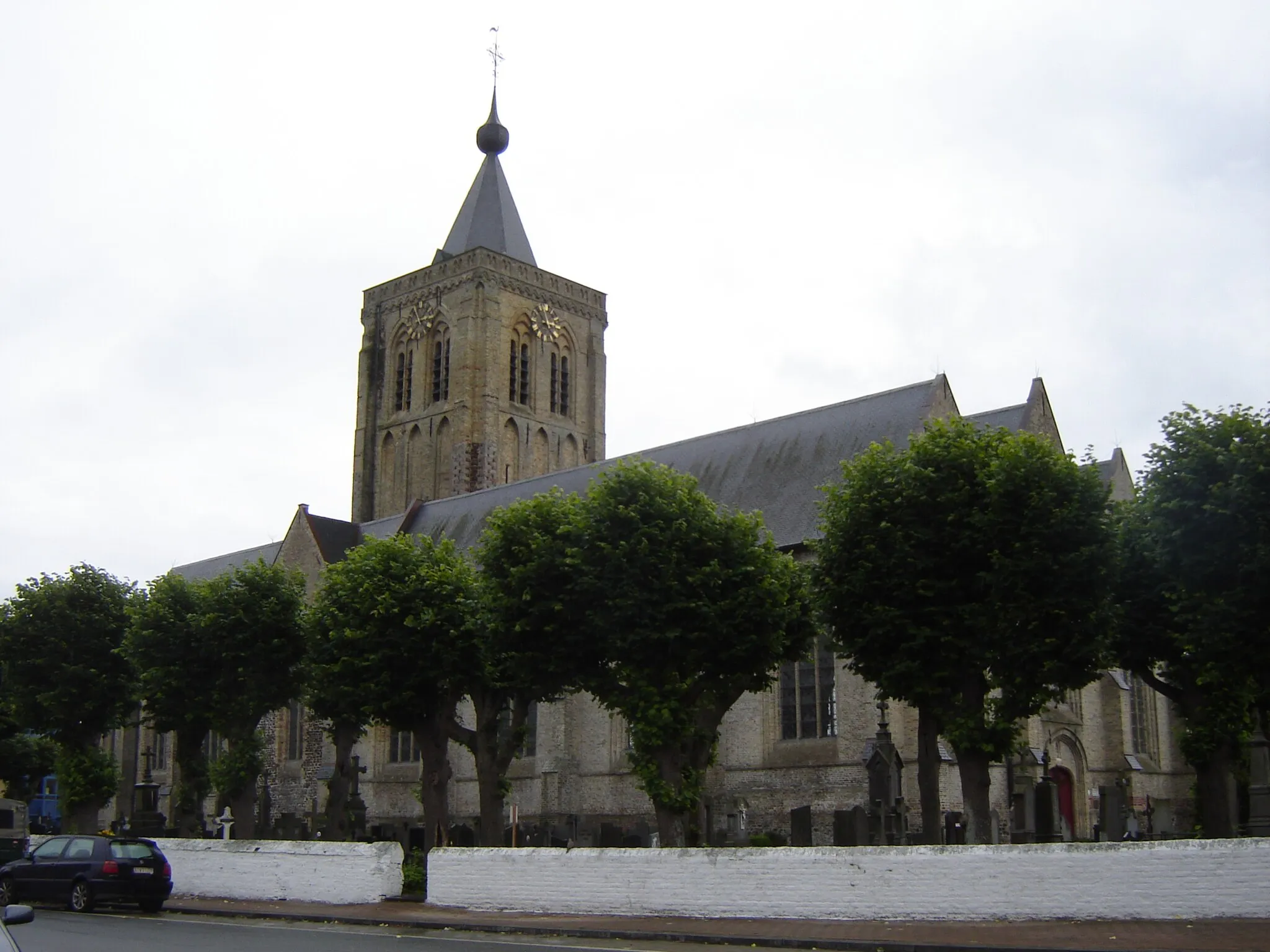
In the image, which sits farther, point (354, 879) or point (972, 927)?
point (354, 879)

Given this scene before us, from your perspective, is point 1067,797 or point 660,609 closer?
point 660,609

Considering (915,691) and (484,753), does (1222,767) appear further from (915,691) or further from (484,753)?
(484,753)

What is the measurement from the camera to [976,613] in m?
22.9

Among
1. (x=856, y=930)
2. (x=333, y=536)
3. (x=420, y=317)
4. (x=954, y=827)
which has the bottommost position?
(x=856, y=930)

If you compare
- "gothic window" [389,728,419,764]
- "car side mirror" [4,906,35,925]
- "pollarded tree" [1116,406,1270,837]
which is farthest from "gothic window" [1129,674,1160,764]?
"car side mirror" [4,906,35,925]

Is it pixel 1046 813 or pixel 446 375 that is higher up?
pixel 446 375

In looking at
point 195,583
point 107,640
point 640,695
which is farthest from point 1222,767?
point 107,640

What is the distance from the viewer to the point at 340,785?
1391 inches

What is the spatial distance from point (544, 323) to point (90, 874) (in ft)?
148

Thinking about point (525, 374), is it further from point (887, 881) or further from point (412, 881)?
point (887, 881)

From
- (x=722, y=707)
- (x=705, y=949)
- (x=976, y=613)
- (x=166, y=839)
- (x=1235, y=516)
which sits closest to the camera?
(x=705, y=949)

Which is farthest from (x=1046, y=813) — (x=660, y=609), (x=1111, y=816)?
(x=660, y=609)

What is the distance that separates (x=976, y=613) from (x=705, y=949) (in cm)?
910

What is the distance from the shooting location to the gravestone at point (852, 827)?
1011 inches
